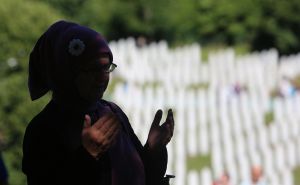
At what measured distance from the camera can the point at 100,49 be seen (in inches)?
91.3

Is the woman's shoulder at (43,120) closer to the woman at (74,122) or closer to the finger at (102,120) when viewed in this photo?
the woman at (74,122)

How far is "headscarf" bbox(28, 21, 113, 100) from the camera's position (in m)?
2.28

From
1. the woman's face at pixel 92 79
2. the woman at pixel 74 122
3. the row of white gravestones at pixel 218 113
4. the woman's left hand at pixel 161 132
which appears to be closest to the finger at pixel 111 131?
the woman at pixel 74 122

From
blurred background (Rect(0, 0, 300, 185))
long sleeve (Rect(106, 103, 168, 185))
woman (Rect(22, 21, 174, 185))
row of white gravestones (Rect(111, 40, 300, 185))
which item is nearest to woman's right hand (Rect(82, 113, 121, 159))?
woman (Rect(22, 21, 174, 185))

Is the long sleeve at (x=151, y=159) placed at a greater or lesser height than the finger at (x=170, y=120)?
lesser

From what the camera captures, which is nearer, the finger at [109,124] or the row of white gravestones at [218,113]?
the finger at [109,124]

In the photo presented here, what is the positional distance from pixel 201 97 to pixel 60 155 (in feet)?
58.7

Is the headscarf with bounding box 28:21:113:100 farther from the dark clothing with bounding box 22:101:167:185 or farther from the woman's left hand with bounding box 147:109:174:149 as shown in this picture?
the woman's left hand with bounding box 147:109:174:149

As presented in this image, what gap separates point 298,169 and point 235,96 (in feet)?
16.7

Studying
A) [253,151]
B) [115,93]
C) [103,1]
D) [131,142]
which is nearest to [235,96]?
[115,93]

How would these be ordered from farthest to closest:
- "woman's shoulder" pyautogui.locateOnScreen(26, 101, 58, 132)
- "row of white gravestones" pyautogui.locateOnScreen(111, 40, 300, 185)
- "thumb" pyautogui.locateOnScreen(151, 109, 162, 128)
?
"row of white gravestones" pyautogui.locateOnScreen(111, 40, 300, 185), "thumb" pyautogui.locateOnScreen(151, 109, 162, 128), "woman's shoulder" pyautogui.locateOnScreen(26, 101, 58, 132)

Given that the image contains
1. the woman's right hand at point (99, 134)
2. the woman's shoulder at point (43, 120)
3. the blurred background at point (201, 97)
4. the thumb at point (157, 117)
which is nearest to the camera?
the woman's right hand at point (99, 134)

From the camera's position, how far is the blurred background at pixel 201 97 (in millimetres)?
9375

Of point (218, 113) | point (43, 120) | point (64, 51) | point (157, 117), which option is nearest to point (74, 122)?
point (43, 120)
